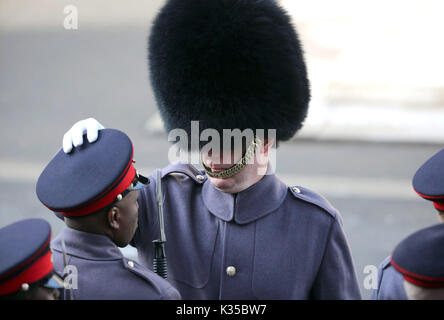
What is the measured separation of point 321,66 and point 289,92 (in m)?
5.91

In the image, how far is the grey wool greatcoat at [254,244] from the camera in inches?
97.7

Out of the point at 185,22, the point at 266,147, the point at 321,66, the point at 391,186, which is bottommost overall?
the point at 391,186

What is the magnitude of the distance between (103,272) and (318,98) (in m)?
5.94

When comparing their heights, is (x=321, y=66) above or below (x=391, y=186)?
above

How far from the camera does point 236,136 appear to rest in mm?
2473

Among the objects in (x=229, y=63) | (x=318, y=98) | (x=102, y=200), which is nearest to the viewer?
(x=102, y=200)

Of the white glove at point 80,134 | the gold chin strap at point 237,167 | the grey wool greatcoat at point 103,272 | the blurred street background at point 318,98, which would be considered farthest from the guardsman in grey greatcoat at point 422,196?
the blurred street background at point 318,98

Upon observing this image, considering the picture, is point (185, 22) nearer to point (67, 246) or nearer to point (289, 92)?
point (289, 92)

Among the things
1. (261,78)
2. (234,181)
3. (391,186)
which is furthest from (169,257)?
(391,186)

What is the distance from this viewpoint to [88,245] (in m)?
2.31

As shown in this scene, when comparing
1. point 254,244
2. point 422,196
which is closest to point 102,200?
point 254,244

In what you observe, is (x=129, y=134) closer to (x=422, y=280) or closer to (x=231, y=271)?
(x=231, y=271)

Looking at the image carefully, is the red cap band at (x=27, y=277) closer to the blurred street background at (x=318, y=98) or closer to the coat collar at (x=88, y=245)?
the coat collar at (x=88, y=245)

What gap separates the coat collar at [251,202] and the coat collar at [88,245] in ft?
1.43
